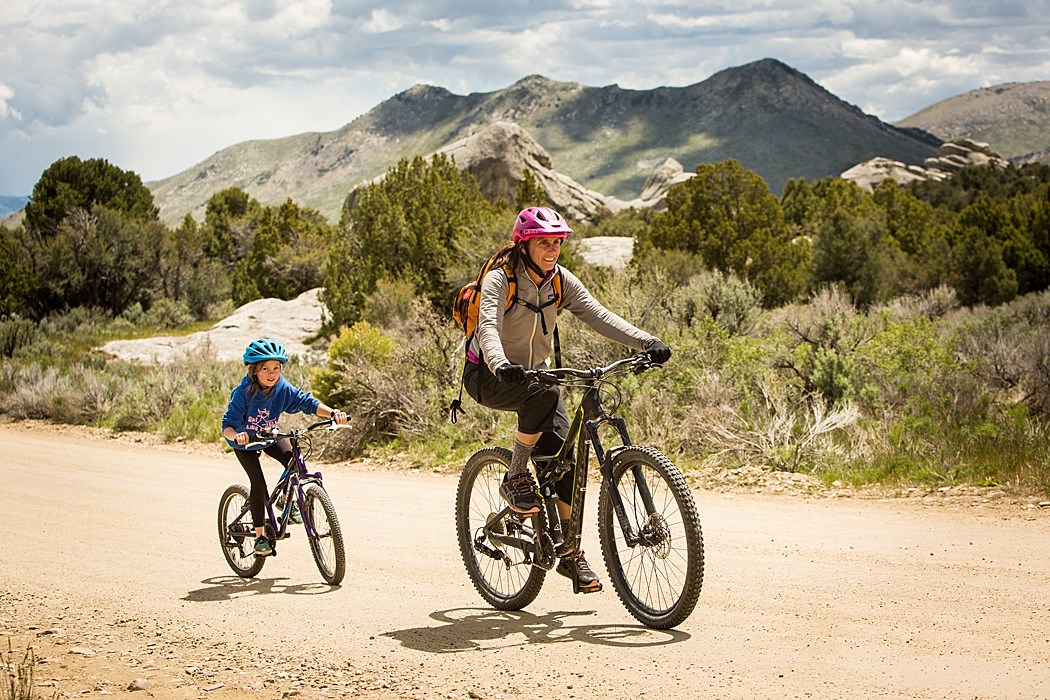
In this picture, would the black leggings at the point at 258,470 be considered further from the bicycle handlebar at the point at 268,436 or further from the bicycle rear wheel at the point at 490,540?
the bicycle rear wheel at the point at 490,540

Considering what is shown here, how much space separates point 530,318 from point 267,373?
2.36 m

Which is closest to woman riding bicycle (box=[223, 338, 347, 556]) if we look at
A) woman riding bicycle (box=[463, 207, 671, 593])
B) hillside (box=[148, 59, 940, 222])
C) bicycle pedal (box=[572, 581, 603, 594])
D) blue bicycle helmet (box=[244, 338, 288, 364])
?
blue bicycle helmet (box=[244, 338, 288, 364])

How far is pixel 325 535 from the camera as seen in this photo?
704 centimetres

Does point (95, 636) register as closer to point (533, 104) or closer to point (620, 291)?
point (620, 291)

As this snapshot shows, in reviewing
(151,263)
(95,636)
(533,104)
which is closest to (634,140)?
(533,104)

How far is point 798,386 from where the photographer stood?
13.1 m

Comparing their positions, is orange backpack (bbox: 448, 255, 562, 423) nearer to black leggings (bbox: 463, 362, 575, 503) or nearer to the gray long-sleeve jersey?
the gray long-sleeve jersey

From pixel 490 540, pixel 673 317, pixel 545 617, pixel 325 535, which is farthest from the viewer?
pixel 673 317

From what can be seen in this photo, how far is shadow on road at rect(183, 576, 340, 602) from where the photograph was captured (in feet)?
22.6

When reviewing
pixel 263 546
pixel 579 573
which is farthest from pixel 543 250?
pixel 263 546

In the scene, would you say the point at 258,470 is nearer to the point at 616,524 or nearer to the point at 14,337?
the point at 616,524

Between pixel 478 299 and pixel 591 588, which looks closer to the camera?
pixel 591 588

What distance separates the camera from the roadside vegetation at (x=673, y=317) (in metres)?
11.6

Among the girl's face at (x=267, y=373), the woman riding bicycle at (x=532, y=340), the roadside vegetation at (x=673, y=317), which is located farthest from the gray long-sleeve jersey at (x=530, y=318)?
the roadside vegetation at (x=673, y=317)
